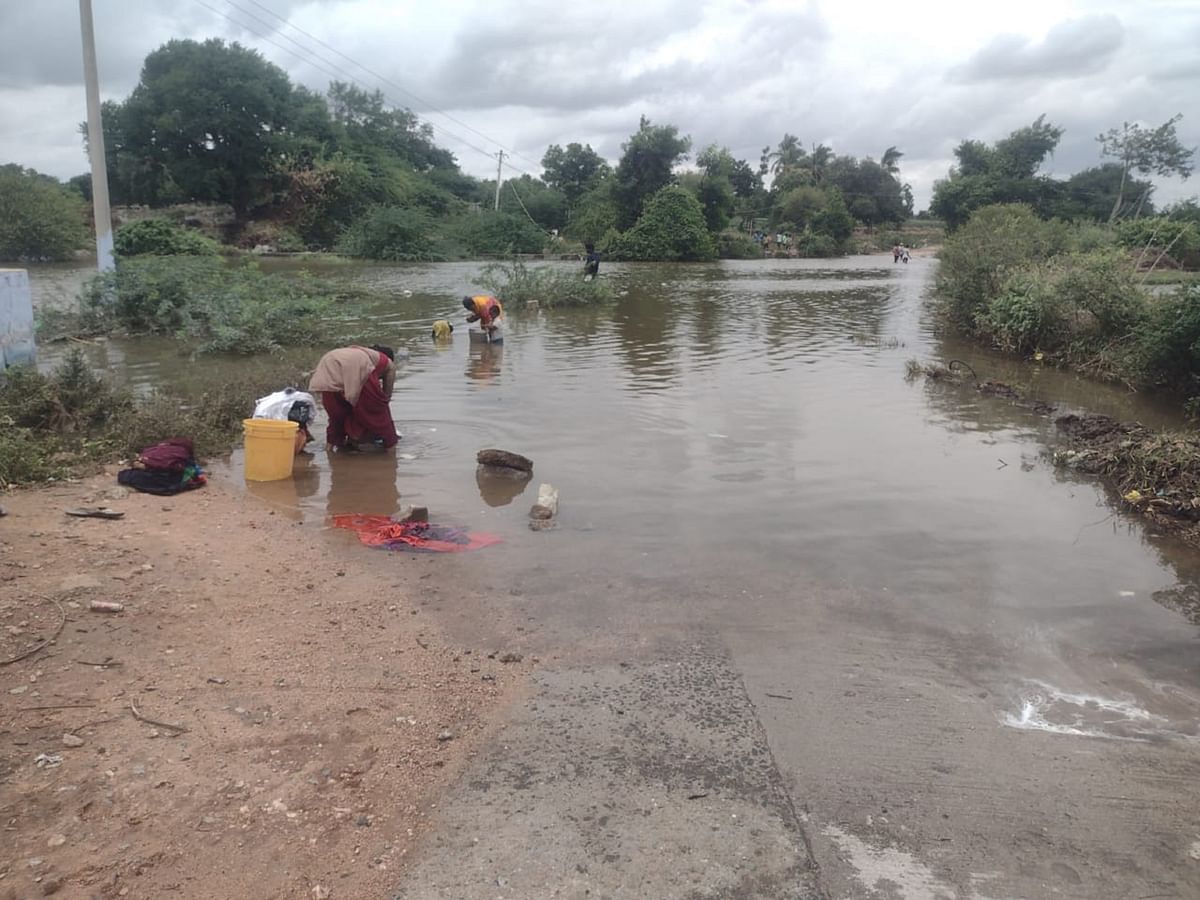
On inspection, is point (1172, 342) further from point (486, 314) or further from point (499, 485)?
point (486, 314)

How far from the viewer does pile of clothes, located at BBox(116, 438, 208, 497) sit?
6.38 meters

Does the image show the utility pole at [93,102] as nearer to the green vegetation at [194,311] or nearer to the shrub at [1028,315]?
the green vegetation at [194,311]

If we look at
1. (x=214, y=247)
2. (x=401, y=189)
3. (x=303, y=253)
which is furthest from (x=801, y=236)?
(x=214, y=247)

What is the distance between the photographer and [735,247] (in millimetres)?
58719

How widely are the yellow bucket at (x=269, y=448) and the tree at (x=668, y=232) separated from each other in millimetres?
46445

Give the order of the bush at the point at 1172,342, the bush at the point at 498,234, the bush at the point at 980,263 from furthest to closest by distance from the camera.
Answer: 1. the bush at the point at 498,234
2. the bush at the point at 980,263
3. the bush at the point at 1172,342

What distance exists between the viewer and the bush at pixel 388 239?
43.5 m

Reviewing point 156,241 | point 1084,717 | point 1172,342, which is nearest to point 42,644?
point 1084,717

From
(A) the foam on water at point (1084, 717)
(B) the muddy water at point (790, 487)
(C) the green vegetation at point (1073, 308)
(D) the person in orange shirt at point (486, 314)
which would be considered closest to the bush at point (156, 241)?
(B) the muddy water at point (790, 487)

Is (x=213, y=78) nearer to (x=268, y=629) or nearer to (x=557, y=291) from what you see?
(x=557, y=291)

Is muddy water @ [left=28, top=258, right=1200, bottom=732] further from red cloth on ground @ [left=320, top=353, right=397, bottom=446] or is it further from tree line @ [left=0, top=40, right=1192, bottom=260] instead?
tree line @ [left=0, top=40, right=1192, bottom=260]

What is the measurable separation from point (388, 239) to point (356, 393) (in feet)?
128

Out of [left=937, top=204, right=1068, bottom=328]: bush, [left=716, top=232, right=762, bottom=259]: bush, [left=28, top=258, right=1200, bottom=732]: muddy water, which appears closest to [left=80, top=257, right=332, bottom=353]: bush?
[left=28, top=258, right=1200, bottom=732]: muddy water

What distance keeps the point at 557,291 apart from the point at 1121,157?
166 ft
